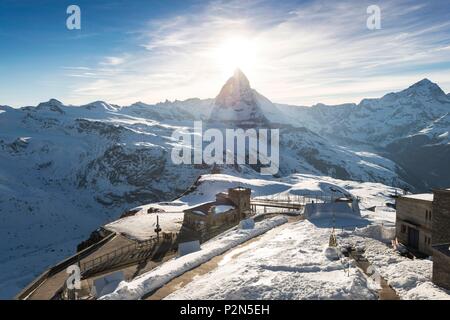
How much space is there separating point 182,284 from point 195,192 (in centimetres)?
5261

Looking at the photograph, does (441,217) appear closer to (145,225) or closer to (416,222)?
(416,222)

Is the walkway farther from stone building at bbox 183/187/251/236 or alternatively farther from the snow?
stone building at bbox 183/187/251/236

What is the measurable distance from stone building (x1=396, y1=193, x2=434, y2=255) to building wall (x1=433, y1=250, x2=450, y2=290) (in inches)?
240

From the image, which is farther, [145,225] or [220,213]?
[145,225]

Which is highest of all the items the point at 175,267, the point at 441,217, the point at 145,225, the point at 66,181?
the point at 441,217

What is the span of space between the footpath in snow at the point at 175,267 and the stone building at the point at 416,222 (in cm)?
1192

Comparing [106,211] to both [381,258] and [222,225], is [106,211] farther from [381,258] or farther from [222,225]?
[381,258]

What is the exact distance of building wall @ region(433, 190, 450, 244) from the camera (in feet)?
74.8

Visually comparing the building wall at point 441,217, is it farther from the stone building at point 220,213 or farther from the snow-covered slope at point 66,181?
the snow-covered slope at point 66,181

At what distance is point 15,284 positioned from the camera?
63.2 m

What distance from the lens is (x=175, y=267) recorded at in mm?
22969

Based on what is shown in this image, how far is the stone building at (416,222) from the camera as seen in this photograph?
26266mm

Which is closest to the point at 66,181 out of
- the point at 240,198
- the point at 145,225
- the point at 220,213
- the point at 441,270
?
the point at 145,225

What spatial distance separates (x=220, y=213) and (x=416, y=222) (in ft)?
71.6
